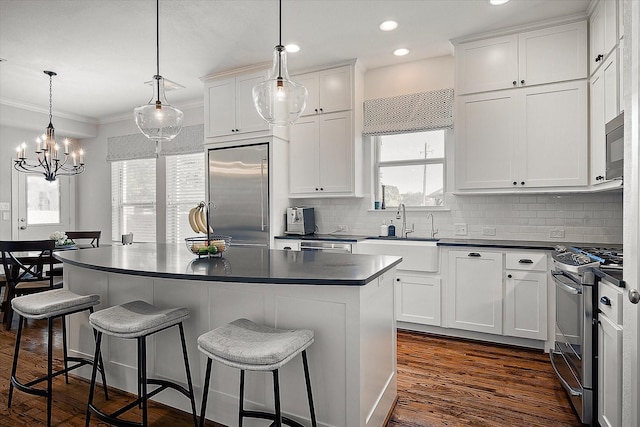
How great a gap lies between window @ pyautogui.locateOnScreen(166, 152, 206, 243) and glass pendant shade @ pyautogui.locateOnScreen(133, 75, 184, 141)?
2704mm

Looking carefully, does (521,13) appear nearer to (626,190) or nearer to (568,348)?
(626,190)

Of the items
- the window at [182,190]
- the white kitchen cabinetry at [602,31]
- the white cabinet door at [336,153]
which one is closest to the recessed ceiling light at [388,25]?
the white cabinet door at [336,153]

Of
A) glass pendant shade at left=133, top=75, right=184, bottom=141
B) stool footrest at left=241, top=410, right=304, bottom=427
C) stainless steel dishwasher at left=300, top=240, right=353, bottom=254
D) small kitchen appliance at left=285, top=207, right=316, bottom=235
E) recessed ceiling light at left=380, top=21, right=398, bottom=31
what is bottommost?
stool footrest at left=241, top=410, right=304, bottom=427

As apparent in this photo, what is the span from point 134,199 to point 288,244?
136 inches

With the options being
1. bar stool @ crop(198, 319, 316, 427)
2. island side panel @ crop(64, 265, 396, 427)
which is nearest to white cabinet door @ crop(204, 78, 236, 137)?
island side panel @ crop(64, 265, 396, 427)

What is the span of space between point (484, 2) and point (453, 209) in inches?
75.7

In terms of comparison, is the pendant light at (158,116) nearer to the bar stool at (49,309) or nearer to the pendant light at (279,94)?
the pendant light at (279,94)

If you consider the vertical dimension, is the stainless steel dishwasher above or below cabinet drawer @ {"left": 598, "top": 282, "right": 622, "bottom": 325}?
above

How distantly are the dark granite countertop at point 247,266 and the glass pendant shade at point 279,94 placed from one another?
0.92m

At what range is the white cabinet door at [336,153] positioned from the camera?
4133 mm

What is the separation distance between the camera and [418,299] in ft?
11.8

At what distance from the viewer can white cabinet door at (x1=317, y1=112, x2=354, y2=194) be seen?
413 centimetres

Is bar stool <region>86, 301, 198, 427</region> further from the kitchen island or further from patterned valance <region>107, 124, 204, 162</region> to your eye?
patterned valance <region>107, 124, 204, 162</region>

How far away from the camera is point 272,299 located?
1930mm
